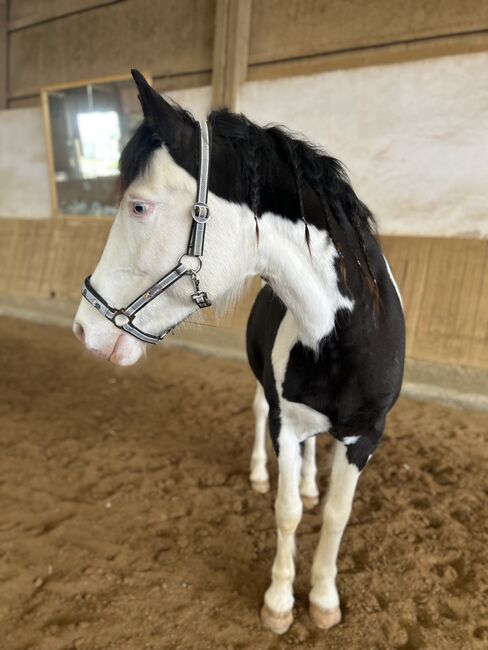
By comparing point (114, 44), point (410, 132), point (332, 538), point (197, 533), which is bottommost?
point (197, 533)

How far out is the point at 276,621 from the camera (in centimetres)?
148

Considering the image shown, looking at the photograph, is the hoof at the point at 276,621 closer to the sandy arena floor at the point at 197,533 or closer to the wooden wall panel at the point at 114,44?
the sandy arena floor at the point at 197,533

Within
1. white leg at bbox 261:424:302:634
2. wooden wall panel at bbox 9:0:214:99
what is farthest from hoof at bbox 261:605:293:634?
wooden wall panel at bbox 9:0:214:99

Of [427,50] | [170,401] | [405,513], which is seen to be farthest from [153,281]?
[427,50]

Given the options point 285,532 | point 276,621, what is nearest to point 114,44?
point 285,532

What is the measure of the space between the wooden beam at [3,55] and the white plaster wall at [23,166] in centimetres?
24

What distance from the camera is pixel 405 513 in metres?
2.09

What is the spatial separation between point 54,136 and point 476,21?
15.7 feet

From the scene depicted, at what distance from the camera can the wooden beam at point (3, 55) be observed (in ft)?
19.6

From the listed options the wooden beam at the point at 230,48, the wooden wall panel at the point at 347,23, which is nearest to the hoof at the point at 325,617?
the wooden wall panel at the point at 347,23

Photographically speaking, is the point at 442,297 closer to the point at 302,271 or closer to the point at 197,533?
the point at 197,533

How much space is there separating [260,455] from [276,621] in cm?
93

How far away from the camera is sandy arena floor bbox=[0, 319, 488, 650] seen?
1.47 m

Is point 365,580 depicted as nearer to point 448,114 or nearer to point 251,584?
point 251,584
